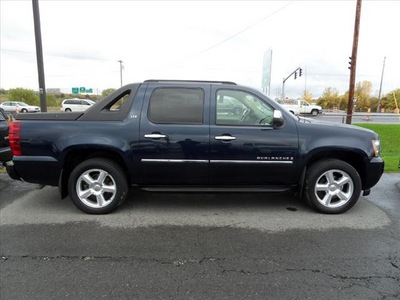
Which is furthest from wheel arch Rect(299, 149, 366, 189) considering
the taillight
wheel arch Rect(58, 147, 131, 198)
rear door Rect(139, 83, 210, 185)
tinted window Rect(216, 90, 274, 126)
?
the taillight

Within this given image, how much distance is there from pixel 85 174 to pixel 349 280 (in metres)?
3.33

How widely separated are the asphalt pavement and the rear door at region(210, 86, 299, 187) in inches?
22.6

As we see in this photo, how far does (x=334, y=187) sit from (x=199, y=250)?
2.21 meters

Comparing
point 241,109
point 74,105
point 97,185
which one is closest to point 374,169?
point 241,109

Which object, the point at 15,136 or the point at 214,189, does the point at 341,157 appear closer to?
the point at 214,189

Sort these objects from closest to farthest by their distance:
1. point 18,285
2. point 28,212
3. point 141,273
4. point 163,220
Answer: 1. point 18,285
2. point 141,273
3. point 163,220
4. point 28,212

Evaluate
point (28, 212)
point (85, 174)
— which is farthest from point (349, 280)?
point (28, 212)

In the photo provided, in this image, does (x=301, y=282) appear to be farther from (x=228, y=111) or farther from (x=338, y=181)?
(x=228, y=111)

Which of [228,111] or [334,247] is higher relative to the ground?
[228,111]

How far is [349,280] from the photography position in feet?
9.02

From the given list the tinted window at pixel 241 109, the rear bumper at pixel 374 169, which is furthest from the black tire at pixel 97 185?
the rear bumper at pixel 374 169

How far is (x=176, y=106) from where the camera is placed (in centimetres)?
421

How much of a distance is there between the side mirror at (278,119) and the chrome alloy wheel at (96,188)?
2312mm

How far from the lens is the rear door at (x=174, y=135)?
13.4 ft
